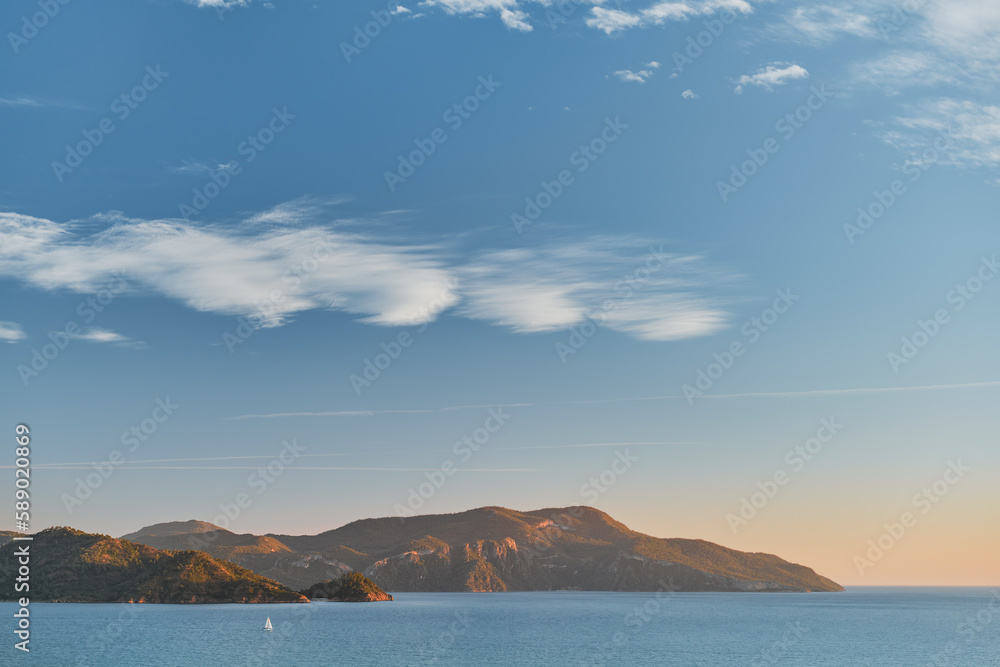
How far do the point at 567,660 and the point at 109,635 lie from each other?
95479mm

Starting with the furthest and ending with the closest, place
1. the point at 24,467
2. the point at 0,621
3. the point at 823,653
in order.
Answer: the point at 0,621 < the point at 823,653 < the point at 24,467

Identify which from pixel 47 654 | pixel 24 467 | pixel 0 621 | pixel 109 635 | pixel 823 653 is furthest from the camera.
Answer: pixel 0 621

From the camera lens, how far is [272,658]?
429ft

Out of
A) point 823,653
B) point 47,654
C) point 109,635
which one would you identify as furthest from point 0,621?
point 823,653

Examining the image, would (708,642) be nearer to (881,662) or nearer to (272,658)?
(881,662)

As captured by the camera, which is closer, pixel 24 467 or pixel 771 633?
pixel 24 467

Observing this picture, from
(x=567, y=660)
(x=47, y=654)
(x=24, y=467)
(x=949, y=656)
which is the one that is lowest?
(x=949, y=656)

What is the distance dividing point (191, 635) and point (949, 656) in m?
151

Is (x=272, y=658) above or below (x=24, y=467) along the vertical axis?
below

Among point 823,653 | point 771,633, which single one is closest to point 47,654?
point 823,653

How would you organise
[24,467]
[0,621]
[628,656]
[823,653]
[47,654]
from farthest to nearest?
[0,621], [823,653], [628,656], [47,654], [24,467]

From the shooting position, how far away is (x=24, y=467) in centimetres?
6512

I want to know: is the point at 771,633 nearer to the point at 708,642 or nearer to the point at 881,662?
the point at 708,642

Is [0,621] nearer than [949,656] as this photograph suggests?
No
